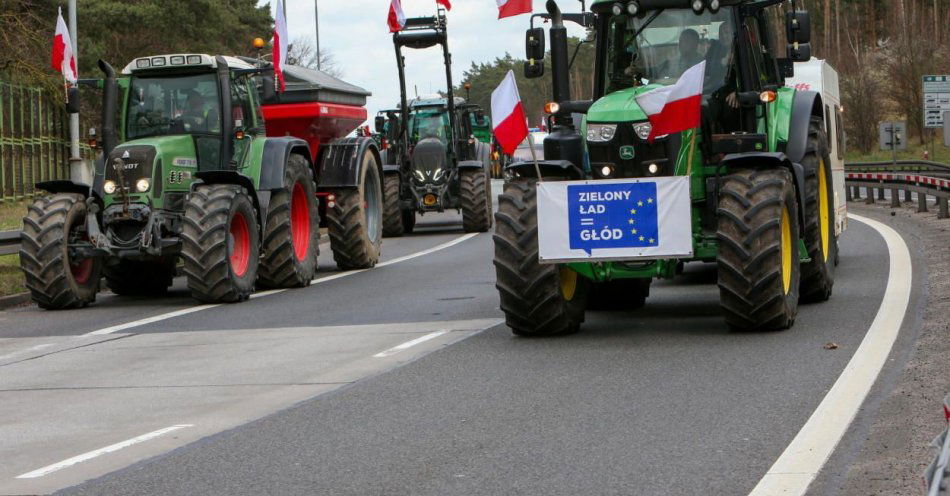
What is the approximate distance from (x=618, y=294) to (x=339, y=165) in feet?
28.3

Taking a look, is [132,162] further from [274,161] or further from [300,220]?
[300,220]

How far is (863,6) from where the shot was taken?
10344 cm

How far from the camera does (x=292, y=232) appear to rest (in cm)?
1995

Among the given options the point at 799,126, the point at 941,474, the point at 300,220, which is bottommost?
the point at 941,474

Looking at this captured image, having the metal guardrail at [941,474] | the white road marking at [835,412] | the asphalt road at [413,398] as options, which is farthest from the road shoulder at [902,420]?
the metal guardrail at [941,474]

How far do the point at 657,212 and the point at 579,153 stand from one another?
1.44 m

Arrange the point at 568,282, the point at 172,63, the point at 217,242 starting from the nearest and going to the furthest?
1. the point at 568,282
2. the point at 217,242
3. the point at 172,63

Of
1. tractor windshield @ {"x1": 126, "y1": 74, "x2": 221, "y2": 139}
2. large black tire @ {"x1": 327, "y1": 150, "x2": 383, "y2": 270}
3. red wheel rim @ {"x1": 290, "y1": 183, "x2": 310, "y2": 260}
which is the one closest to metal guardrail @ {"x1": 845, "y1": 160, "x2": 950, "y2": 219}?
large black tire @ {"x1": 327, "y1": 150, "x2": 383, "y2": 270}

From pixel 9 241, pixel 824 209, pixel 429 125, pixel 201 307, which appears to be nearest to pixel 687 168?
pixel 824 209

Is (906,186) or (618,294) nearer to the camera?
(618,294)

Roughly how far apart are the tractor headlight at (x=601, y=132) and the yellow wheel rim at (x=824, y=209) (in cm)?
329

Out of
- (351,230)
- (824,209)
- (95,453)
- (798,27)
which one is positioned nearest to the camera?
(95,453)

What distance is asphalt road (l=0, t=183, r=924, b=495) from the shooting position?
7.31 m

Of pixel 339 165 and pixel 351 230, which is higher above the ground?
pixel 339 165
